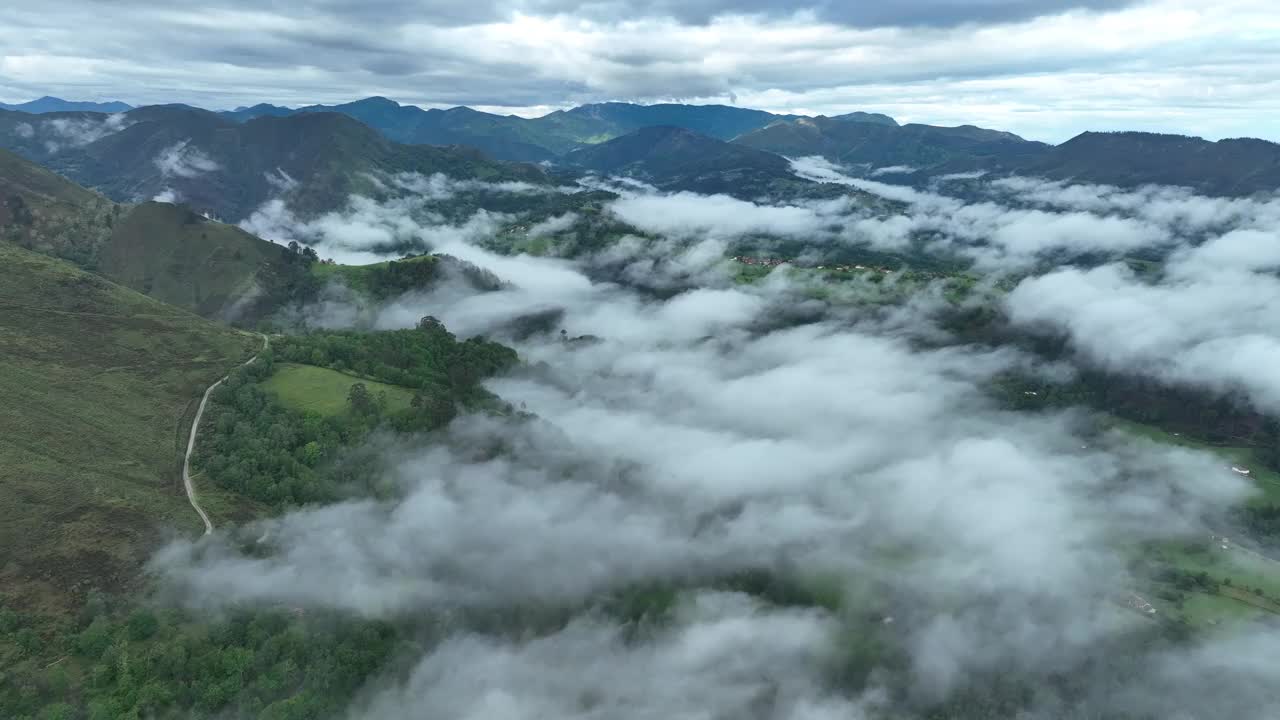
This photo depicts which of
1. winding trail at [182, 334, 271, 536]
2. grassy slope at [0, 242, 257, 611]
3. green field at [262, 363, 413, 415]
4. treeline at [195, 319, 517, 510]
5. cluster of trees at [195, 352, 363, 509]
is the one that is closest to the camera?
grassy slope at [0, 242, 257, 611]

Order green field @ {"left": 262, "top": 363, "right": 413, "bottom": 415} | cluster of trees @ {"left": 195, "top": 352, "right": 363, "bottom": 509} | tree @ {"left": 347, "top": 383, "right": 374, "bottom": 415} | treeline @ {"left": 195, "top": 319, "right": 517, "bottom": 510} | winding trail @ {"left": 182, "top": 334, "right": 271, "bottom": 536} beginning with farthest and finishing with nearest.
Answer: tree @ {"left": 347, "top": 383, "right": 374, "bottom": 415}, green field @ {"left": 262, "top": 363, "right": 413, "bottom": 415}, treeline @ {"left": 195, "top": 319, "right": 517, "bottom": 510}, cluster of trees @ {"left": 195, "top": 352, "right": 363, "bottom": 509}, winding trail @ {"left": 182, "top": 334, "right": 271, "bottom": 536}

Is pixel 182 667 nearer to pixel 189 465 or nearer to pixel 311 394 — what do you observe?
pixel 189 465

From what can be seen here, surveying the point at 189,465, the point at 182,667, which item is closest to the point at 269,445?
the point at 189,465

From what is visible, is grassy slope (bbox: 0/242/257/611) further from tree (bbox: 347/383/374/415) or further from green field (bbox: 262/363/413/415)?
tree (bbox: 347/383/374/415)

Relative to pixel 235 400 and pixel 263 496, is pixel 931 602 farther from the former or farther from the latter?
pixel 235 400

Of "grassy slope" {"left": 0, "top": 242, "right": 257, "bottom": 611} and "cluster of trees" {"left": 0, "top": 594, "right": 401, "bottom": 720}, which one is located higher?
"grassy slope" {"left": 0, "top": 242, "right": 257, "bottom": 611}

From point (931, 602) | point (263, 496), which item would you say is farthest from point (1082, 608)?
point (263, 496)

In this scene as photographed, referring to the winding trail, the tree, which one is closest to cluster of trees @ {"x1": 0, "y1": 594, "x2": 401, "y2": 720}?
the winding trail
